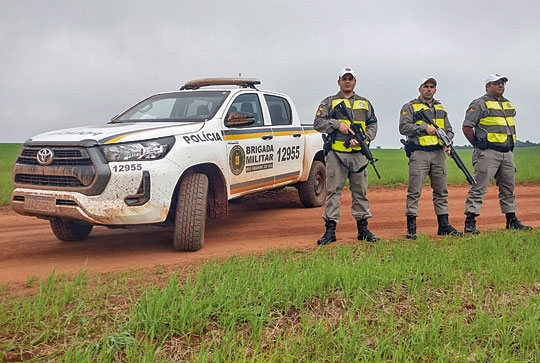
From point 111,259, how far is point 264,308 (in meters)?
2.41

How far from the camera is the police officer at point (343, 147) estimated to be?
5398mm

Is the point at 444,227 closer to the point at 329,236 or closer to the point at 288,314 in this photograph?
the point at 329,236

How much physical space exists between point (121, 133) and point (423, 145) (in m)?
3.62

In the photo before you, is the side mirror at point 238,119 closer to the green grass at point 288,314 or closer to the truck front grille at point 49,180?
the truck front grille at point 49,180

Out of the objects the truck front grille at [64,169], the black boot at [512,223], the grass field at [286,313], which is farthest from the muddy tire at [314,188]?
the truck front grille at [64,169]

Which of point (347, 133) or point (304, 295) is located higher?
point (347, 133)

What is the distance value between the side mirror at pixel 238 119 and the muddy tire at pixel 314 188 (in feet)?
8.06

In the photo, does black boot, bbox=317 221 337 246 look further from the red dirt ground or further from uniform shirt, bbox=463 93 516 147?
uniform shirt, bbox=463 93 516 147

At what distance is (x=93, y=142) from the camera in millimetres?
4422

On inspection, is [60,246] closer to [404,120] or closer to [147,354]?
[147,354]

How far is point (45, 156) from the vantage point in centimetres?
459

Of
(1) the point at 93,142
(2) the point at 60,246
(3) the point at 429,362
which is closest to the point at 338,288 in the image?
(3) the point at 429,362

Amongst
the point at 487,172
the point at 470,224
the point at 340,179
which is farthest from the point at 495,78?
the point at 340,179

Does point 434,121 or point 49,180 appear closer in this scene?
point 49,180
